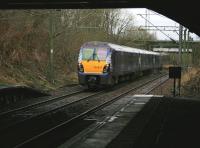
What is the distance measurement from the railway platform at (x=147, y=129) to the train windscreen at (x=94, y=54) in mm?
8884

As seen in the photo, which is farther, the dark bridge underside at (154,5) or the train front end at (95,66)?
the train front end at (95,66)

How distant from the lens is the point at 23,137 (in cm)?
1299

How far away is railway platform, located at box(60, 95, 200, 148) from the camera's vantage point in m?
11.5

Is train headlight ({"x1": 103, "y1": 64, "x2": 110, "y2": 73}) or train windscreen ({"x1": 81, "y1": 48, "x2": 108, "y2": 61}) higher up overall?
train windscreen ({"x1": 81, "y1": 48, "x2": 108, "y2": 61})

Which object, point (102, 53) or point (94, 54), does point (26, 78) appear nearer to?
point (94, 54)

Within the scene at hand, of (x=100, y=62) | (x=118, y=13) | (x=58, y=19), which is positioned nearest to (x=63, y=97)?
(x=100, y=62)

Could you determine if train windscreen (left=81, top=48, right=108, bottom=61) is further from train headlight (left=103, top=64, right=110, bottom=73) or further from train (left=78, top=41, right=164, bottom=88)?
train headlight (left=103, top=64, right=110, bottom=73)

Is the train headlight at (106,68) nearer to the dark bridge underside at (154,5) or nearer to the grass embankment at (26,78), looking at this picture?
the grass embankment at (26,78)

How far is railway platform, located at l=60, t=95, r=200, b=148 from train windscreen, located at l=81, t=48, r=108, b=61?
8.88 m

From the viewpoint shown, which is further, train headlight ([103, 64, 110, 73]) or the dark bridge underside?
train headlight ([103, 64, 110, 73])

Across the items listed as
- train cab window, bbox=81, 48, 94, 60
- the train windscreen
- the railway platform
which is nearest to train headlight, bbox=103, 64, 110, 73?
the train windscreen

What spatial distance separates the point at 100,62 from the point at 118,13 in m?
33.9

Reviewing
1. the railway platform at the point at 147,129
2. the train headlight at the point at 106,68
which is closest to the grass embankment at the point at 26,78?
the train headlight at the point at 106,68

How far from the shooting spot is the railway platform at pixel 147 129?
1152 cm
